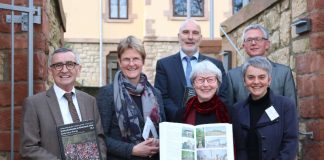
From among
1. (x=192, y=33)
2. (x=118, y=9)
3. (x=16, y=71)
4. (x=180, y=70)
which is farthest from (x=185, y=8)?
(x=16, y=71)

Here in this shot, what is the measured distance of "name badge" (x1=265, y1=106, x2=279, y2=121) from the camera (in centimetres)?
343

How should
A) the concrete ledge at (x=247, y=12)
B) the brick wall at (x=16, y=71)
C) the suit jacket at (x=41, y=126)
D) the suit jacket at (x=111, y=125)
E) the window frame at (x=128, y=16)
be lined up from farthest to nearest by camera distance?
the window frame at (x=128, y=16)
the concrete ledge at (x=247, y=12)
the brick wall at (x=16, y=71)
the suit jacket at (x=111, y=125)
the suit jacket at (x=41, y=126)

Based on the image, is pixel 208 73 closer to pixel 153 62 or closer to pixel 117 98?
pixel 117 98

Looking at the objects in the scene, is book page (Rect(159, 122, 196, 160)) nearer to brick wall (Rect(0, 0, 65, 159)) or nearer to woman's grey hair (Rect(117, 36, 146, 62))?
woman's grey hair (Rect(117, 36, 146, 62))

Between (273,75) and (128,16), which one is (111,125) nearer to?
(273,75)

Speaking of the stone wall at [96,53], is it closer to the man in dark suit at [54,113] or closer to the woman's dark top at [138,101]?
the woman's dark top at [138,101]

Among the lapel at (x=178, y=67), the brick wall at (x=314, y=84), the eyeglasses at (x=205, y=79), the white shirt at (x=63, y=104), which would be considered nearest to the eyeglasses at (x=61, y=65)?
the white shirt at (x=63, y=104)

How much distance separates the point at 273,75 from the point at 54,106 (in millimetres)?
1761

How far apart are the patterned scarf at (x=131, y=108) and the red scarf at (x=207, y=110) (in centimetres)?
28

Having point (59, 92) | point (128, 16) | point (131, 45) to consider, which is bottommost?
point (59, 92)

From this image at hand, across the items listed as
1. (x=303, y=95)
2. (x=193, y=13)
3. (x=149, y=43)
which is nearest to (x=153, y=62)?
(x=149, y=43)

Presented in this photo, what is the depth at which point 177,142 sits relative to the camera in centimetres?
323

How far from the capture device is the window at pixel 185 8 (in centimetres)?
2033

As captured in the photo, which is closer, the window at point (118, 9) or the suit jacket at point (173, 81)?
the suit jacket at point (173, 81)
